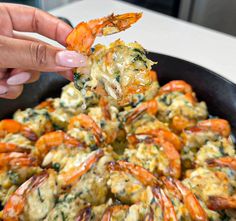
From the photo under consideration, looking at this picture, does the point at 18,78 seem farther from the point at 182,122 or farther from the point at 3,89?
the point at 182,122

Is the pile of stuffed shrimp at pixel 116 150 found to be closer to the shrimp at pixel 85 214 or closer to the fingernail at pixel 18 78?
the shrimp at pixel 85 214

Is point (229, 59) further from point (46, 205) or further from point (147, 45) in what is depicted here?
point (46, 205)

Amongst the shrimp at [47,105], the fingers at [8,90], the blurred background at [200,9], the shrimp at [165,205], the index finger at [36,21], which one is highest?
the index finger at [36,21]

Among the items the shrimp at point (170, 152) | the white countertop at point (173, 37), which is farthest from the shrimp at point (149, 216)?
the white countertop at point (173, 37)

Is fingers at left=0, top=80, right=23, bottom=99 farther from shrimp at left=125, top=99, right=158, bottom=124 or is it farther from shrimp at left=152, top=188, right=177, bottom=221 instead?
shrimp at left=152, top=188, right=177, bottom=221

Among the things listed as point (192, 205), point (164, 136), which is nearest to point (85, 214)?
point (192, 205)

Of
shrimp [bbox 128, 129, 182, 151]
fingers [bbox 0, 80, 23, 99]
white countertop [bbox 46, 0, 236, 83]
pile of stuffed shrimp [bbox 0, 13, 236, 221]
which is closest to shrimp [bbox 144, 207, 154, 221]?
pile of stuffed shrimp [bbox 0, 13, 236, 221]
